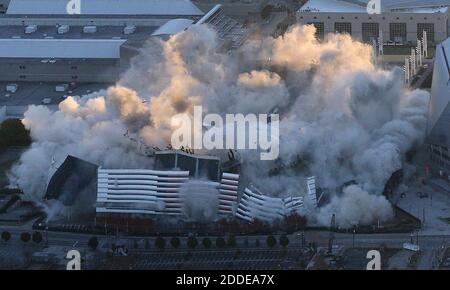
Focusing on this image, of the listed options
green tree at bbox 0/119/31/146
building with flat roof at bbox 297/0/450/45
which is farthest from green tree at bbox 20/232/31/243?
building with flat roof at bbox 297/0/450/45

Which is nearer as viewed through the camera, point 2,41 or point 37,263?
point 37,263

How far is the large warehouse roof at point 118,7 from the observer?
3975 cm

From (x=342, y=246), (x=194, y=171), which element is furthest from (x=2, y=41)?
(x=342, y=246)

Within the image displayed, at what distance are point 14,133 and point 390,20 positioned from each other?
12770 millimetres

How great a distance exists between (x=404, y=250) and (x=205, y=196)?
4.36 meters

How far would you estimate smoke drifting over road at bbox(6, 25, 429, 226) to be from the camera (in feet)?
86.7

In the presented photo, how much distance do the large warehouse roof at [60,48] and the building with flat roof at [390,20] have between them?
5.99 meters

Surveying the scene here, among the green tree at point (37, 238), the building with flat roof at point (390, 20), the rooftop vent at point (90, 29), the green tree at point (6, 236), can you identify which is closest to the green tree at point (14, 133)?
the green tree at point (6, 236)

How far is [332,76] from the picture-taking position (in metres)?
29.4

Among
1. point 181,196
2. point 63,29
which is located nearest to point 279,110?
point 181,196

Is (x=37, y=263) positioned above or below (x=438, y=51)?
A: below

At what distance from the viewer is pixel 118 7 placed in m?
40.2
